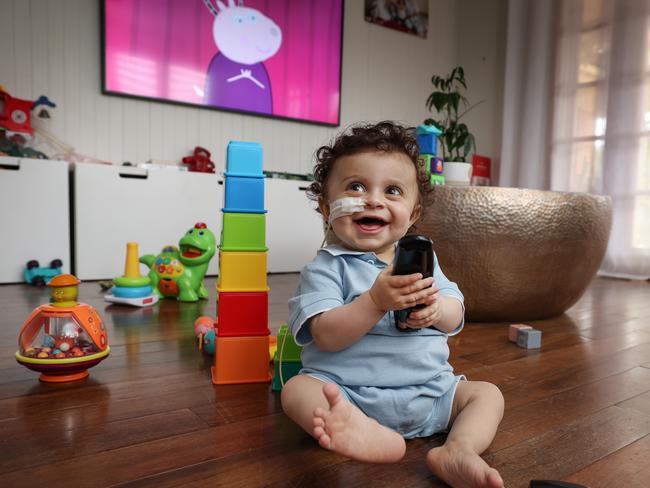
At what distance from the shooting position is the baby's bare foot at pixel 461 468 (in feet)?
1.66

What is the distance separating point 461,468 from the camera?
538 millimetres

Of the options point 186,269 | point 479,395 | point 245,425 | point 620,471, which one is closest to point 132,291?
point 186,269

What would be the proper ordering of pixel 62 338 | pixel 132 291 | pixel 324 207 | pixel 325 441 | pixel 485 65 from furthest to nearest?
pixel 485 65
pixel 132 291
pixel 62 338
pixel 324 207
pixel 325 441

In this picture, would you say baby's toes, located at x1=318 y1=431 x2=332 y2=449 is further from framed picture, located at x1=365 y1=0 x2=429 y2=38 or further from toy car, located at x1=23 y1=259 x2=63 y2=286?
framed picture, located at x1=365 y1=0 x2=429 y2=38

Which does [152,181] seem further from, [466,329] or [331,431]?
[331,431]

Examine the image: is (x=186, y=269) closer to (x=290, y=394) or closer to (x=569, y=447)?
(x=290, y=394)

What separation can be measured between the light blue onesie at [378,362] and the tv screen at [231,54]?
228 centimetres

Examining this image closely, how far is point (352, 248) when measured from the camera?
2.46 feet

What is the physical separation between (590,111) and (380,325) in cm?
294

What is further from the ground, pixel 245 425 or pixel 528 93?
pixel 528 93

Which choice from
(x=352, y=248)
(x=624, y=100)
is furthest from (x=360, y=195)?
(x=624, y=100)

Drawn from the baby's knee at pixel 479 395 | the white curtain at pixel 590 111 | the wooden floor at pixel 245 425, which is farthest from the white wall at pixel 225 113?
the baby's knee at pixel 479 395

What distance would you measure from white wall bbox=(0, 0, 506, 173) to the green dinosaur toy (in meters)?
1.04

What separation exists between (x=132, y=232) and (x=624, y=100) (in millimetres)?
2781
